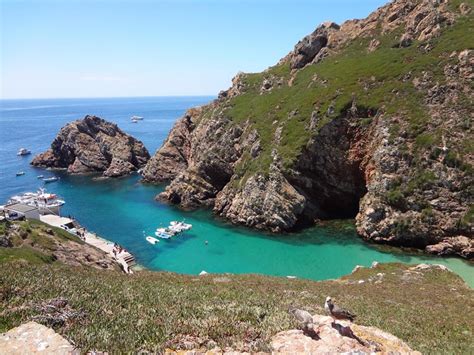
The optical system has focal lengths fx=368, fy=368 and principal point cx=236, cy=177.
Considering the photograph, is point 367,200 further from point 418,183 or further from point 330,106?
point 330,106

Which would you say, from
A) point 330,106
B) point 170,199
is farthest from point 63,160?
point 330,106

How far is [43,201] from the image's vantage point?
97.7 m

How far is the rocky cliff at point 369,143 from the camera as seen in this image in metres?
65.3

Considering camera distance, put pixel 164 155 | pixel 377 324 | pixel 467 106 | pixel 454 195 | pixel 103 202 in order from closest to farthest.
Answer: pixel 377 324 → pixel 454 195 → pixel 467 106 → pixel 103 202 → pixel 164 155

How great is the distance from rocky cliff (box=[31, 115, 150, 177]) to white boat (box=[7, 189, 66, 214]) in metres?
29.5

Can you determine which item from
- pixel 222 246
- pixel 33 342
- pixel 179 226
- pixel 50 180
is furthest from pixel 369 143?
pixel 50 180

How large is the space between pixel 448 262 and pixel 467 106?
31096mm

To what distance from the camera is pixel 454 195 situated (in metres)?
63.7

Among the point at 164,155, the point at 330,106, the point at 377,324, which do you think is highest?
the point at 330,106

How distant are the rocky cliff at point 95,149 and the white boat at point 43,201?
29.5 meters

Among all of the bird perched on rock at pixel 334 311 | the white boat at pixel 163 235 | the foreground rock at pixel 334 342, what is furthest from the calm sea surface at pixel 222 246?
the foreground rock at pixel 334 342

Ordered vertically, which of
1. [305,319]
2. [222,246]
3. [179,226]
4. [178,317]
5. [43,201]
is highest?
[305,319]

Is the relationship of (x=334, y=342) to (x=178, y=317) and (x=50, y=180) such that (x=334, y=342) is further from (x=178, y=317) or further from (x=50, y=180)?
(x=50, y=180)

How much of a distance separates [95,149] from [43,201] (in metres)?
43.4
